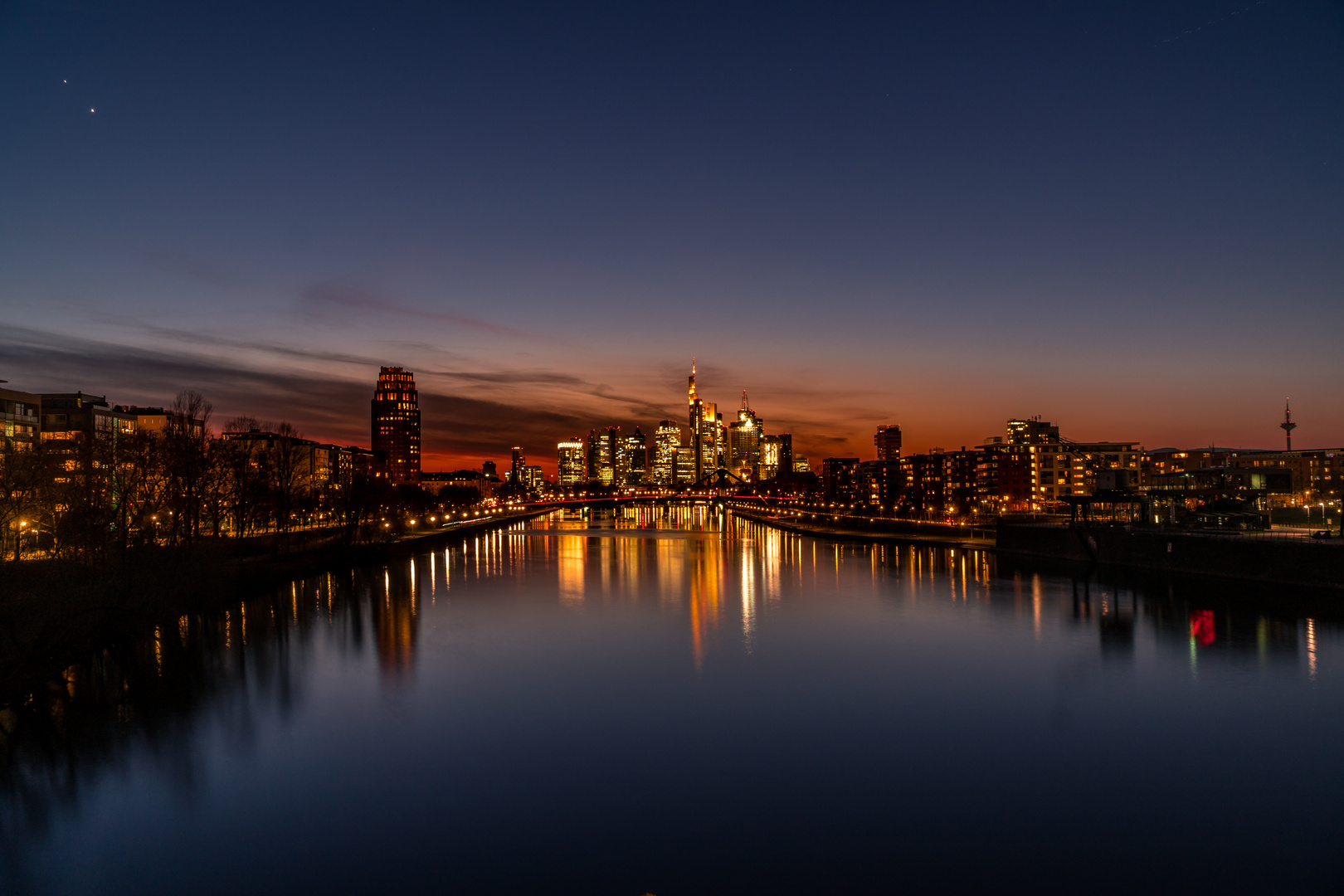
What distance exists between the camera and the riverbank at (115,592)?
19797 mm

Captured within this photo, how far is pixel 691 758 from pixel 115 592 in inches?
835

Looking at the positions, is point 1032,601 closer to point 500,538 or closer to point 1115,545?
point 1115,545

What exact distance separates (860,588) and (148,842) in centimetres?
3865

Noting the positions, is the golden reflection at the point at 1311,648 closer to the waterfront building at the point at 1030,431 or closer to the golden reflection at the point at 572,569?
the golden reflection at the point at 572,569

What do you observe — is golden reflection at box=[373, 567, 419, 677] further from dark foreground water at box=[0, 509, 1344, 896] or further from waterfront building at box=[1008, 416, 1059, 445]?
waterfront building at box=[1008, 416, 1059, 445]

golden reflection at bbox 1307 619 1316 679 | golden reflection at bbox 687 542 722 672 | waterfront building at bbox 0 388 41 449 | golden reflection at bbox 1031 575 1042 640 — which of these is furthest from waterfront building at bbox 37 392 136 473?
golden reflection at bbox 1307 619 1316 679

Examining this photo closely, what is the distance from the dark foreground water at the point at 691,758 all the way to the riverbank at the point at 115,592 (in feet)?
3.25

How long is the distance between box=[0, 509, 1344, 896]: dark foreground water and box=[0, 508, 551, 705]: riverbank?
0.99 m

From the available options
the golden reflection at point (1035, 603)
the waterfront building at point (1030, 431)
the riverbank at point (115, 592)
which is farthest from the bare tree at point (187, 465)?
the waterfront building at point (1030, 431)

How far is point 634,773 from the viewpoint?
16.5 meters

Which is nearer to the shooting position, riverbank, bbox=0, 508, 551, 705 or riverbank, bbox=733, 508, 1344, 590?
riverbank, bbox=0, 508, 551, 705

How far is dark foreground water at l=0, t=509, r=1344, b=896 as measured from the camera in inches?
490

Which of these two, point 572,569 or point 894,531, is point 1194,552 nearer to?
point 572,569

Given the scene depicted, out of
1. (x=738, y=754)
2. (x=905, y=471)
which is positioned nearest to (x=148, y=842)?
(x=738, y=754)
